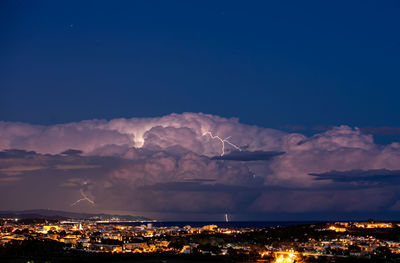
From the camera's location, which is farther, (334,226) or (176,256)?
(334,226)

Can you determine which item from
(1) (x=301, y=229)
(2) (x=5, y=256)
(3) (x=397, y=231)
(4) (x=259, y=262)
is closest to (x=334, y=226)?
(1) (x=301, y=229)

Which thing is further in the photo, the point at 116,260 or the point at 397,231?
the point at 397,231

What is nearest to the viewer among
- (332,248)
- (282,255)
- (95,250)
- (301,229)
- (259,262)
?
(259,262)

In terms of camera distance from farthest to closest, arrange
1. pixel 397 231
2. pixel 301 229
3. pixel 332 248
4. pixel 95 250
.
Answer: pixel 301 229
pixel 397 231
pixel 95 250
pixel 332 248

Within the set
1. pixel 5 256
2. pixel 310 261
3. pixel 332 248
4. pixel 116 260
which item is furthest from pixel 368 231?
pixel 5 256

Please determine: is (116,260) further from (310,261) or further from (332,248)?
(332,248)

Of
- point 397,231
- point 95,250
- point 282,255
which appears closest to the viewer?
point 282,255

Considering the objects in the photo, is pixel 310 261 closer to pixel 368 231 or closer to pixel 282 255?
pixel 282 255

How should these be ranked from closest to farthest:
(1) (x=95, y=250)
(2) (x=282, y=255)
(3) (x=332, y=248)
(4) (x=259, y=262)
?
(4) (x=259, y=262) → (2) (x=282, y=255) → (3) (x=332, y=248) → (1) (x=95, y=250)

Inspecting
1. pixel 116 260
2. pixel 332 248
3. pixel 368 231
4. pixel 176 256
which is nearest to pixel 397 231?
pixel 368 231
